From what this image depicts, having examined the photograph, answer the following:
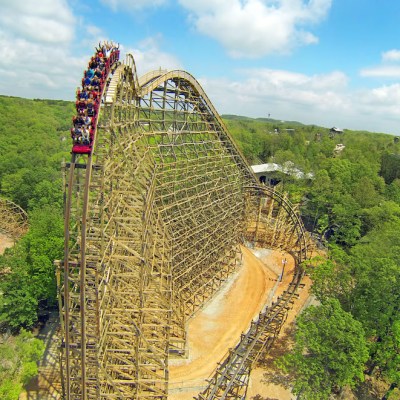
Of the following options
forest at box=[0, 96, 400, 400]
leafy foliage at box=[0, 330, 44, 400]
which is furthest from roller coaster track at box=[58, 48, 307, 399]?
forest at box=[0, 96, 400, 400]

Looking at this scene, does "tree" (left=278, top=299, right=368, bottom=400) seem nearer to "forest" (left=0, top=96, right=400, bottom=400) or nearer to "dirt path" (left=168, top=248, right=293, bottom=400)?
"forest" (left=0, top=96, right=400, bottom=400)

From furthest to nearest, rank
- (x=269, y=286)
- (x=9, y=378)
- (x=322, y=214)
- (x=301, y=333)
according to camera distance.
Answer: (x=322, y=214), (x=269, y=286), (x=301, y=333), (x=9, y=378)

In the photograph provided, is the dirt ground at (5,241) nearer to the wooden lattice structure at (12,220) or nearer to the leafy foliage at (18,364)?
the wooden lattice structure at (12,220)

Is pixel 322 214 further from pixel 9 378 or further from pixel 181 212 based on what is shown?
pixel 9 378

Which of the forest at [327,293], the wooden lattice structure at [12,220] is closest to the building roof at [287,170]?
the forest at [327,293]

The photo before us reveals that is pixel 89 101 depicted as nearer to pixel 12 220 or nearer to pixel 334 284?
pixel 334 284

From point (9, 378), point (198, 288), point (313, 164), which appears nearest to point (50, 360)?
point (9, 378)

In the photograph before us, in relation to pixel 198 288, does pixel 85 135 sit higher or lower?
higher
